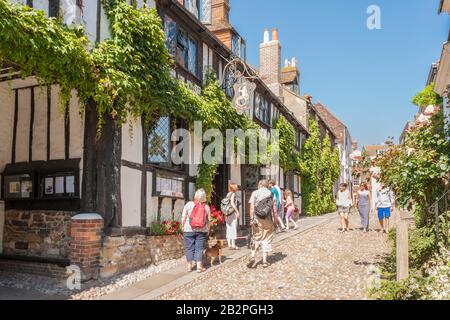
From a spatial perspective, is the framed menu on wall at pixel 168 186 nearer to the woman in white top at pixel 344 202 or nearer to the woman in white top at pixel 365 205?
the woman in white top at pixel 344 202

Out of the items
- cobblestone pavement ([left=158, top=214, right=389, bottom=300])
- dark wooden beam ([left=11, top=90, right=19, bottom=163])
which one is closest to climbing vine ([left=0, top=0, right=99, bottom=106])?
dark wooden beam ([left=11, top=90, right=19, bottom=163])

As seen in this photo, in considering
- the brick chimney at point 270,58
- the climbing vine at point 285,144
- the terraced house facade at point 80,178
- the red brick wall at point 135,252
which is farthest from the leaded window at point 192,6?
the brick chimney at point 270,58

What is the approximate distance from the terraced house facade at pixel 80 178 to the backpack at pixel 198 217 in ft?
4.08

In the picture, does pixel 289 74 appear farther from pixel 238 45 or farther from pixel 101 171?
pixel 101 171

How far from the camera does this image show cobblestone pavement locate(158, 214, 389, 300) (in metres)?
6.11

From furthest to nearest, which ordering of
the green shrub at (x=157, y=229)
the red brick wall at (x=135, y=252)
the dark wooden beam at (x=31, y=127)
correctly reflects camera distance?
the green shrub at (x=157, y=229) → the dark wooden beam at (x=31, y=127) → the red brick wall at (x=135, y=252)

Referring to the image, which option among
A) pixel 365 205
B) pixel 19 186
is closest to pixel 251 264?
pixel 19 186

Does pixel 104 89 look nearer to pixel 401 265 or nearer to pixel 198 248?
pixel 198 248

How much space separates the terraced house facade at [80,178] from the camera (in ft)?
24.4

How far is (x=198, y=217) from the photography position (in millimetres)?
7812

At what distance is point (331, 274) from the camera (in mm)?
7281

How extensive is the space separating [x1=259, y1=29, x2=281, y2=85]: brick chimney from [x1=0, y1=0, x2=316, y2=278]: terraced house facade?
36.7 feet
